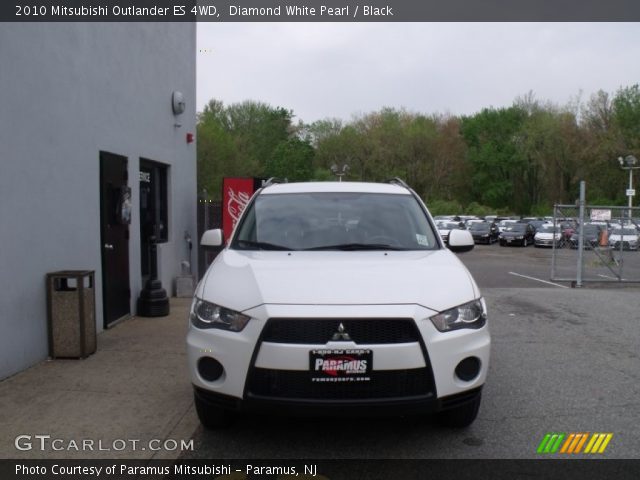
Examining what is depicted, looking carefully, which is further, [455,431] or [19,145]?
[19,145]

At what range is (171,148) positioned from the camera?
10.2 meters

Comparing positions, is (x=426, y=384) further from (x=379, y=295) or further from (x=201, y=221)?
(x=201, y=221)

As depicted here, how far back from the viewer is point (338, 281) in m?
3.90

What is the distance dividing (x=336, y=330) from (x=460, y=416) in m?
1.35

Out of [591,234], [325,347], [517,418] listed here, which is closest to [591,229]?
[591,234]

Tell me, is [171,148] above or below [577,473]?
above

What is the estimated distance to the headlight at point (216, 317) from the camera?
375cm

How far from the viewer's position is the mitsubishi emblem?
3588mm

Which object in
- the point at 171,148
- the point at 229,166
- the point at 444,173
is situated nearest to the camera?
the point at 171,148

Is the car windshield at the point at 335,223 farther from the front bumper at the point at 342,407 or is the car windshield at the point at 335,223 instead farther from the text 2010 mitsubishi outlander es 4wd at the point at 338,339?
the front bumper at the point at 342,407

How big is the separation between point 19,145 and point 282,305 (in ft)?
11.2

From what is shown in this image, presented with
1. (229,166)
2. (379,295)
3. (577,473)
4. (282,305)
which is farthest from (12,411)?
(229,166)

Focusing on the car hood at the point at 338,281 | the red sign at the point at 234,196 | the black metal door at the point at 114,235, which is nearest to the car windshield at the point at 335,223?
the car hood at the point at 338,281

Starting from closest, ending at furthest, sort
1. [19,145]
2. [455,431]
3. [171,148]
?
1. [455,431]
2. [19,145]
3. [171,148]
